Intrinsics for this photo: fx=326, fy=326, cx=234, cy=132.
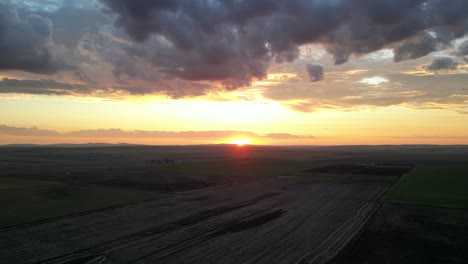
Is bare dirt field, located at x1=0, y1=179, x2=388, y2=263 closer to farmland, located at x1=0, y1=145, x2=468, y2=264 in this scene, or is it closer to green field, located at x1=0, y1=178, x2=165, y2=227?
farmland, located at x1=0, y1=145, x2=468, y2=264

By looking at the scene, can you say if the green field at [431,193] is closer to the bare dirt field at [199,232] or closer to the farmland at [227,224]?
the farmland at [227,224]

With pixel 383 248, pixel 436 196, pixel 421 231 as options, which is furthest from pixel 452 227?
pixel 436 196

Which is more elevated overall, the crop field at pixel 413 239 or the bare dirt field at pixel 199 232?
the crop field at pixel 413 239

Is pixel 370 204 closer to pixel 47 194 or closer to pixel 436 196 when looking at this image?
pixel 436 196

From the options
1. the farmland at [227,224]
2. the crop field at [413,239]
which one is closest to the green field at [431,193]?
the farmland at [227,224]

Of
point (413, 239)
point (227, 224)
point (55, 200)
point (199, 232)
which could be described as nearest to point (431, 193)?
point (413, 239)

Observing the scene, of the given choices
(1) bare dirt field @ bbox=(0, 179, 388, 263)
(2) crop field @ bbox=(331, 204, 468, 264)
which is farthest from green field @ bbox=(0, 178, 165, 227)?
(2) crop field @ bbox=(331, 204, 468, 264)
